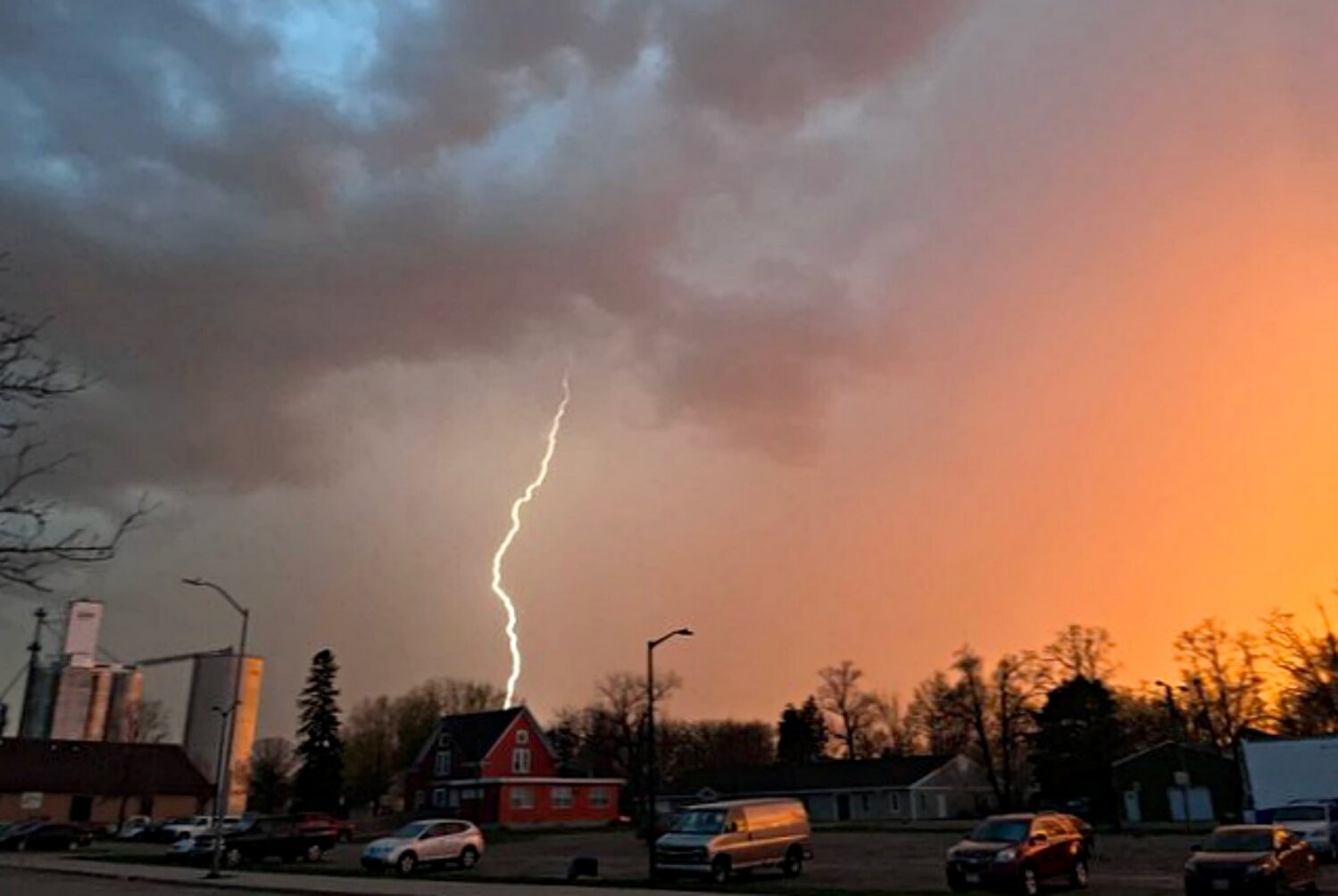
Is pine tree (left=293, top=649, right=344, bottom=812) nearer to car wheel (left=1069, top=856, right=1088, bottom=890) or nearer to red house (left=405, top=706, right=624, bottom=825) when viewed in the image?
red house (left=405, top=706, right=624, bottom=825)

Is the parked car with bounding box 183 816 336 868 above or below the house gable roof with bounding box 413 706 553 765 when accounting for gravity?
below

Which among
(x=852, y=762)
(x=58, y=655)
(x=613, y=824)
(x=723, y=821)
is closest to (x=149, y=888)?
(x=723, y=821)

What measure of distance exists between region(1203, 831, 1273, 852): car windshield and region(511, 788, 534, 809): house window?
59.2 m

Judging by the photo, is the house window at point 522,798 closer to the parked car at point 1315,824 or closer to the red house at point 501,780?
the red house at point 501,780

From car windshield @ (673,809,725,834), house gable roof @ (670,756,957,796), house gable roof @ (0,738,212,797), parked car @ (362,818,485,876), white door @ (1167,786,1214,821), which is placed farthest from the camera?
house gable roof @ (670,756,957,796)

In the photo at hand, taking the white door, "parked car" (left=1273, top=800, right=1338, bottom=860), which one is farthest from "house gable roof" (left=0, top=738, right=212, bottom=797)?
"parked car" (left=1273, top=800, right=1338, bottom=860)

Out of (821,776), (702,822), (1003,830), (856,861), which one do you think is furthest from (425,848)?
(821,776)

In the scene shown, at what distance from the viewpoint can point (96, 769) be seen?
82.2m

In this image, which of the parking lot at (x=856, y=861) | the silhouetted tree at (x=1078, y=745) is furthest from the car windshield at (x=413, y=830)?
the silhouetted tree at (x=1078, y=745)

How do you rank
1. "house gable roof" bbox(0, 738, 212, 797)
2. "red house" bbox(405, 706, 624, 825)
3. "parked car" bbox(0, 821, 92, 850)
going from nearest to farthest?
"parked car" bbox(0, 821, 92, 850) < "red house" bbox(405, 706, 624, 825) < "house gable roof" bbox(0, 738, 212, 797)

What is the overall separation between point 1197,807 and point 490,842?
45325mm

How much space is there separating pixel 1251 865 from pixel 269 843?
36290 millimetres

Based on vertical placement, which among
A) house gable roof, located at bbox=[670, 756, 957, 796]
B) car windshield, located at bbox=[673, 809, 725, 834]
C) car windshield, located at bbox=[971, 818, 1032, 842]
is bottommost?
car windshield, located at bbox=[971, 818, 1032, 842]

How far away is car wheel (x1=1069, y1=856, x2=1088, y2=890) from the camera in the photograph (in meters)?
25.8
